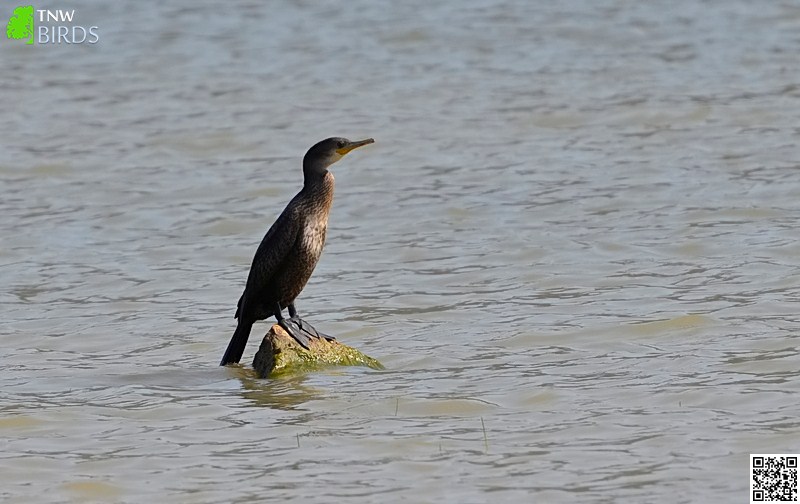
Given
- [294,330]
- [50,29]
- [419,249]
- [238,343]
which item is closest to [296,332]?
[294,330]

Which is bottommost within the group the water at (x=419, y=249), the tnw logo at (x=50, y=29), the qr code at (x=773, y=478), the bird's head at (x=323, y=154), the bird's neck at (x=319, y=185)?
the qr code at (x=773, y=478)

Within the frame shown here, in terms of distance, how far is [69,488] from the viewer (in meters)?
6.46

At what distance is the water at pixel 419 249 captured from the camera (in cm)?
675

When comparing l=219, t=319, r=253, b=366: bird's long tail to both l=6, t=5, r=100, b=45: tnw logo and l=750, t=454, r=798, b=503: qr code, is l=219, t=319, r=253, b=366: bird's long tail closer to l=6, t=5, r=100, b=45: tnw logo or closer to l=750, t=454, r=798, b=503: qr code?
l=750, t=454, r=798, b=503: qr code

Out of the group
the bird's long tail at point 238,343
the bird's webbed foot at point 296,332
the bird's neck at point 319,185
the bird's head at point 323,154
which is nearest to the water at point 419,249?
the bird's long tail at point 238,343

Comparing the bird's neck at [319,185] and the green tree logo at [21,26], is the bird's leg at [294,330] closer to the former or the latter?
the bird's neck at [319,185]

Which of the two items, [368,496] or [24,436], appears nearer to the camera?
[368,496]

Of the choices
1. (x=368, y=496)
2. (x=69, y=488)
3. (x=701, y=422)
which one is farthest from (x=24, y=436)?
(x=701, y=422)

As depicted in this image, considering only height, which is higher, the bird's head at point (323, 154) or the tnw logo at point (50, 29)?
the tnw logo at point (50, 29)

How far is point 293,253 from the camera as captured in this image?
7.93 meters

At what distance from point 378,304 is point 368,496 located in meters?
3.90

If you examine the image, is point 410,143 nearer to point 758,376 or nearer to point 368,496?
point 758,376

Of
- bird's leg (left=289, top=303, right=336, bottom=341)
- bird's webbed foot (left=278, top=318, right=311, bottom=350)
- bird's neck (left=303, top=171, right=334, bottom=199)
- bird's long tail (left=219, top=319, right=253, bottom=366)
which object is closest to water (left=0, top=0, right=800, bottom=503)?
bird's long tail (left=219, top=319, right=253, bottom=366)

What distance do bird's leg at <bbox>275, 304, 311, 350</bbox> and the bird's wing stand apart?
0.56 ft
